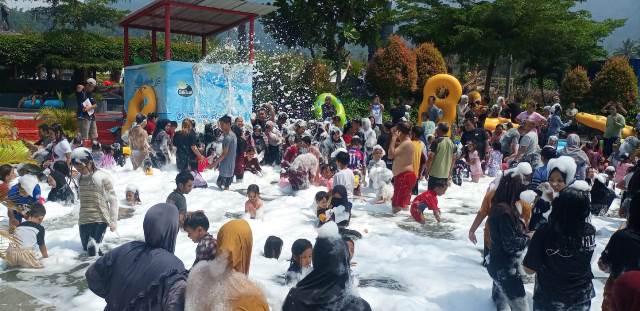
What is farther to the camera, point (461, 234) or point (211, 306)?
point (461, 234)

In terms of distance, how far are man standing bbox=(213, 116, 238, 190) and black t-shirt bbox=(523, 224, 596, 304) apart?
23.2 ft

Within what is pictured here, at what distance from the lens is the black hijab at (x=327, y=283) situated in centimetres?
310

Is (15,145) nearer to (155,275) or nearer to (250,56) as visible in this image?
(155,275)

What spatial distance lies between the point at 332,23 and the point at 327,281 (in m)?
23.4

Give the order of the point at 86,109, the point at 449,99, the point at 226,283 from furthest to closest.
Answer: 1. the point at 449,99
2. the point at 86,109
3. the point at 226,283

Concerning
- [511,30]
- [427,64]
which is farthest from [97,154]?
[511,30]

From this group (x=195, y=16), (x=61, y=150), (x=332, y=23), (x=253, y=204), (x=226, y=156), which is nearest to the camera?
(x=253, y=204)

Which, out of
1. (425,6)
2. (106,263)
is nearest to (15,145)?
(106,263)

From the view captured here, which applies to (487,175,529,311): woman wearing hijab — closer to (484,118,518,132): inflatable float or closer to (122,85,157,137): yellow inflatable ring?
(122,85,157,137): yellow inflatable ring

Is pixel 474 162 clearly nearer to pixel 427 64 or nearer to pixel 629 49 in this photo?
pixel 427 64

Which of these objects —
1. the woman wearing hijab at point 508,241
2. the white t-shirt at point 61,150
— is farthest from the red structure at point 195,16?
the woman wearing hijab at point 508,241

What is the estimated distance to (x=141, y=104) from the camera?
1552cm

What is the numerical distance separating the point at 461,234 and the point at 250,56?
1075 cm

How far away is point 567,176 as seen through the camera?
17.1ft
